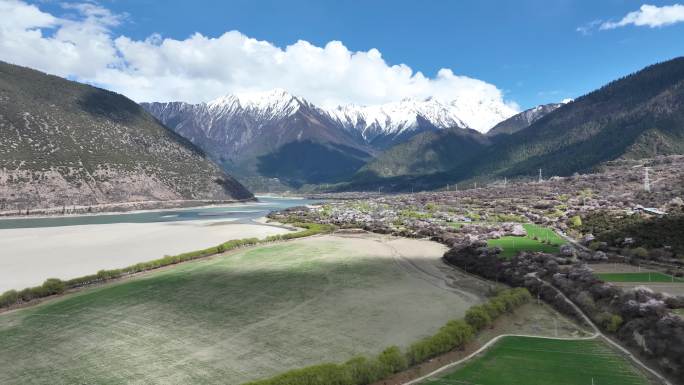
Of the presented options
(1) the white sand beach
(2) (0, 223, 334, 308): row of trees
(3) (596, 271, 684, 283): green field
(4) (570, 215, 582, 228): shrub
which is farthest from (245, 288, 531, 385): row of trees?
(4) (570, 215, 582, 228): shrub

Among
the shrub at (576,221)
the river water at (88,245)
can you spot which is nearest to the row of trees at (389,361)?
the river water at (88,245)

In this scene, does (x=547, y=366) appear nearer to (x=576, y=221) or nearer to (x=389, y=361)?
(x=389, y=361)

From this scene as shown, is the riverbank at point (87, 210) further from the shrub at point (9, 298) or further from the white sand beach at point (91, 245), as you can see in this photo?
the shrub at point (9, 298)

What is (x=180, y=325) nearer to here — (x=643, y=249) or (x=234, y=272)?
(x=234, y=272)

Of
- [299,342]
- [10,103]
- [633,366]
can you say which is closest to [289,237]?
[299,342]

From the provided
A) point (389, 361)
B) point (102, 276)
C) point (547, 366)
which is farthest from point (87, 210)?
point (547, 366)

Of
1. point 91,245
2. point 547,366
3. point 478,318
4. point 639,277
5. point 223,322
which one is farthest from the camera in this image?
point 91,245
